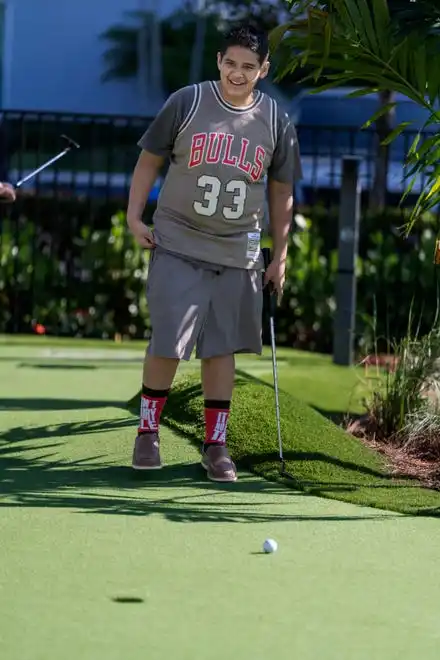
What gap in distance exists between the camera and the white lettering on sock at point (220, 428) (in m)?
5.55

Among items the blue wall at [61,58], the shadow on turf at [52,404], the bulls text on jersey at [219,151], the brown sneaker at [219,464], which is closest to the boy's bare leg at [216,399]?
the brown sneaker at [219,464]

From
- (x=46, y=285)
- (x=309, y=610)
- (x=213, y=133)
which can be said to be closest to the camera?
(x=309, y=610)

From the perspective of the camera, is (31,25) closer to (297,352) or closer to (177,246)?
(297,352)

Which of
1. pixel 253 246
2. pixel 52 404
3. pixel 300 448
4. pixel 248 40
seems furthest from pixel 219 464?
pixel 52 404

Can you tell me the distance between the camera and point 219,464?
543cm

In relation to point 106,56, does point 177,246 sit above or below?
below

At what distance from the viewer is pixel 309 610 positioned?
3.68m

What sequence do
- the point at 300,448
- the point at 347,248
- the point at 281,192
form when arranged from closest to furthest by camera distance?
1. the point at 281,192
2. the point at 300,448
3. the point at 347,248

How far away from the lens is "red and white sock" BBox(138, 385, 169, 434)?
18.4 ft

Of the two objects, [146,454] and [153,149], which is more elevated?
[153,149]

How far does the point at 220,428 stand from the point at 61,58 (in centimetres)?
2000

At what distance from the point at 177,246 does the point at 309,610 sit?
2.10m

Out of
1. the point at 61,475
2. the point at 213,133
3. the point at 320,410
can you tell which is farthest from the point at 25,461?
the point at 320,410

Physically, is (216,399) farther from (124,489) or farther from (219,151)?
(219,151)
